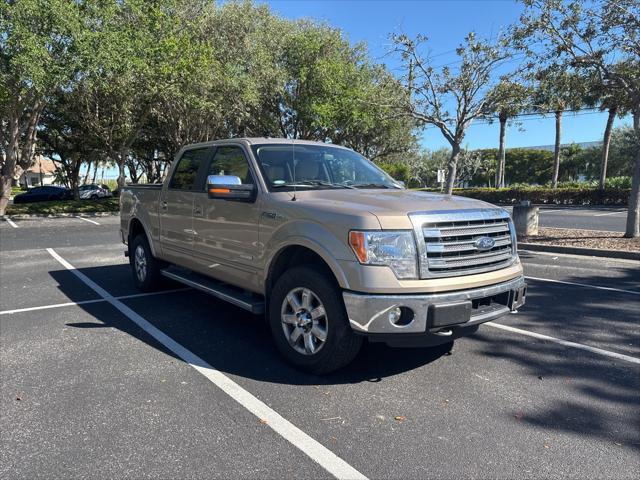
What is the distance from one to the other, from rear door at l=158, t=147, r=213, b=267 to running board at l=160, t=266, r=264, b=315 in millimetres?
167

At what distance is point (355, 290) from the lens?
3.45 metres

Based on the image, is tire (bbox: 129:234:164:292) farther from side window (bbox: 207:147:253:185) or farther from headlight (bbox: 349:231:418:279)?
headlight (bbox: 349:231:418:279)

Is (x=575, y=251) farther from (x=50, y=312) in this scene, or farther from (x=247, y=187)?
(x=50, y=312)

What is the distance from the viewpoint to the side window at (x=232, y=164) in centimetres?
476

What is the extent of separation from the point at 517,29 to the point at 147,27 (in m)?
15.3

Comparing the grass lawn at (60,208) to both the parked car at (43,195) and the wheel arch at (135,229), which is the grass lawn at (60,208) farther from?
the wheel arch at (135,229)

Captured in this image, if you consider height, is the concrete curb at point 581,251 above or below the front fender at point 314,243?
below

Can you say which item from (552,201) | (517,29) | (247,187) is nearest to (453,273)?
(247,187)

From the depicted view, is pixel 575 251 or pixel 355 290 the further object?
pixel 575 251

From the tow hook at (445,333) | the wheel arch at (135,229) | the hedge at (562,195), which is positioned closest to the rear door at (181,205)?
the wheel arch at (135,229)

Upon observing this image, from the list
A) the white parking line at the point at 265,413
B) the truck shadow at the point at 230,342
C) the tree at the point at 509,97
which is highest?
the tree at the point at 509,97

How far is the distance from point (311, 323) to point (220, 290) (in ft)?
4.79

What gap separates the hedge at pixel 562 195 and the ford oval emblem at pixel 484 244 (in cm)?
2545

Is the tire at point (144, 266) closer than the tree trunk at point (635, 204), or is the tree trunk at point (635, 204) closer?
the tire at point (144, 266)
